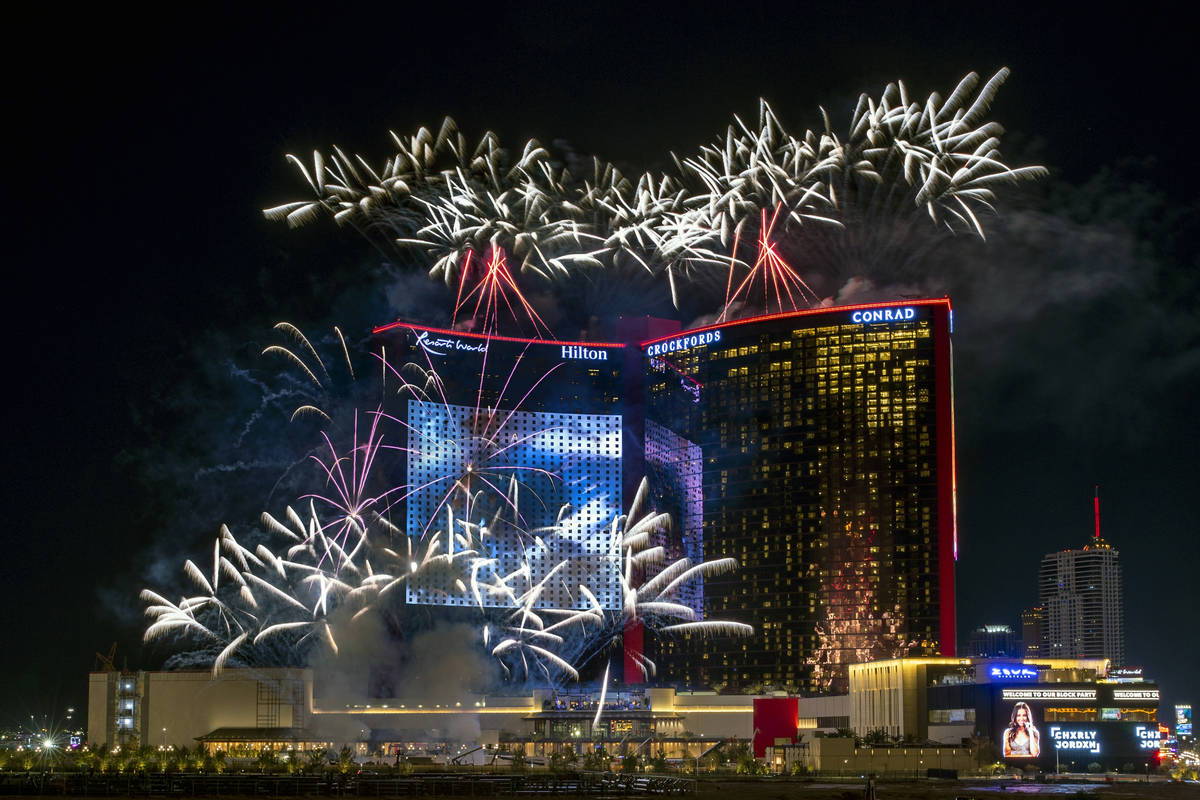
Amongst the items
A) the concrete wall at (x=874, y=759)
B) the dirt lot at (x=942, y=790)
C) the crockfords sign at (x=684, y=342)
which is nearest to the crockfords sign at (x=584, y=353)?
the crockfords sign at (x=684, y=342)

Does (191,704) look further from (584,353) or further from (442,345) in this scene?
(584,353)

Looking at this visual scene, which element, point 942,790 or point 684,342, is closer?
point 942,790

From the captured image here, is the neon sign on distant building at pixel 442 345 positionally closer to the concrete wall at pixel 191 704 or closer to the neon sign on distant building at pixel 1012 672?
the concrete wall at pixel 191 704

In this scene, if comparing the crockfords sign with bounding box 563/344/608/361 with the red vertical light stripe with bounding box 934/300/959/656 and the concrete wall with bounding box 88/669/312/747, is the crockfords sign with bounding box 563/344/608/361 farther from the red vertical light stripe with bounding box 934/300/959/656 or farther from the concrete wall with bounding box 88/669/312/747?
the concrete wall with bounding box 88/669/312/747

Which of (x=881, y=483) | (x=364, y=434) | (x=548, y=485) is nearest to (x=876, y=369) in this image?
→ (x=881, y=483)

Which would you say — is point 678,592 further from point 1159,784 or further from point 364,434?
point 1159,784

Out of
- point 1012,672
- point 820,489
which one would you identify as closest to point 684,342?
point 820,489
